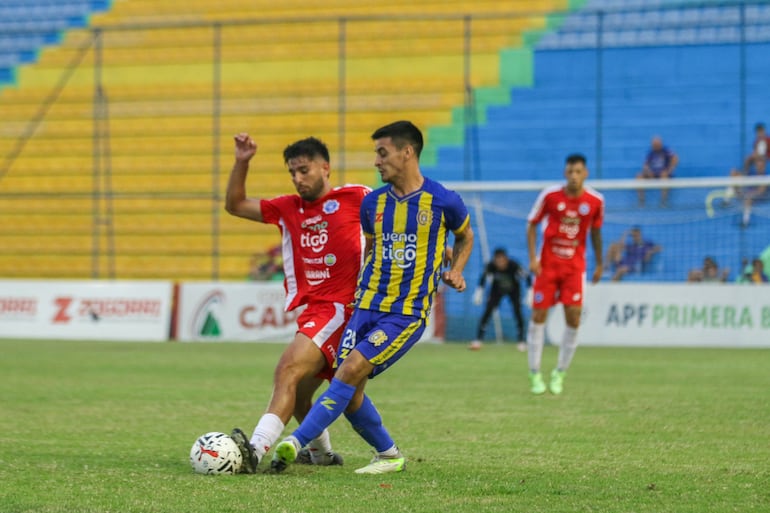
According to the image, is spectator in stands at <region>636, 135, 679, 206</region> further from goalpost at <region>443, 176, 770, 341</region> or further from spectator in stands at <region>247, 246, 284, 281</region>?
spectator in stands at <region>247, 246, 284, 281</region>

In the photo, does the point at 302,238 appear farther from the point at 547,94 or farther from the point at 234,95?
the point at 234,95

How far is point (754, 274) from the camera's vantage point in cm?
2231

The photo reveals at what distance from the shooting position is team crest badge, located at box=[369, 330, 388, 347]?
279 inches

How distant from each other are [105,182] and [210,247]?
11.2 feet

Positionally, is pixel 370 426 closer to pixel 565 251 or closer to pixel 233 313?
pixel 565 251

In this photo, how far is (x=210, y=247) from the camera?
27172 mm

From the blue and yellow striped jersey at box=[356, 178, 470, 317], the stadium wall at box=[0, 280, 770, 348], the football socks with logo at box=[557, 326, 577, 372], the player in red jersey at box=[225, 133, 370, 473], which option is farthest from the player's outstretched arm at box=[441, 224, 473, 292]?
the stadium wall at box=[0, 280, 770, 348]

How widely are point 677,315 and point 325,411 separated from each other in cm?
1583

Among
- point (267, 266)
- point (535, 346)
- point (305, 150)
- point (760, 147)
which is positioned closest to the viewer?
point (305, 150)

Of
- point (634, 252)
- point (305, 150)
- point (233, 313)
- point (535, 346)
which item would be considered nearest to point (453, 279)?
point (305, 150)

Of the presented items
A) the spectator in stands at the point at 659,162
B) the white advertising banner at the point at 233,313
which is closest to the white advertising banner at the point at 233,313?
the white advertising banner at the point at 233,313

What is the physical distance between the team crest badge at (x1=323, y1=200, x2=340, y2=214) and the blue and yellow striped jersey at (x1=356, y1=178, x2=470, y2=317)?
0.51 metres

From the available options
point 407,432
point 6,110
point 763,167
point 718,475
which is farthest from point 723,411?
point 6,110

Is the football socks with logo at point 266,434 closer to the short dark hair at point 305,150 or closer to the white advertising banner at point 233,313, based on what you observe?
the short dark hair at point 305,150
